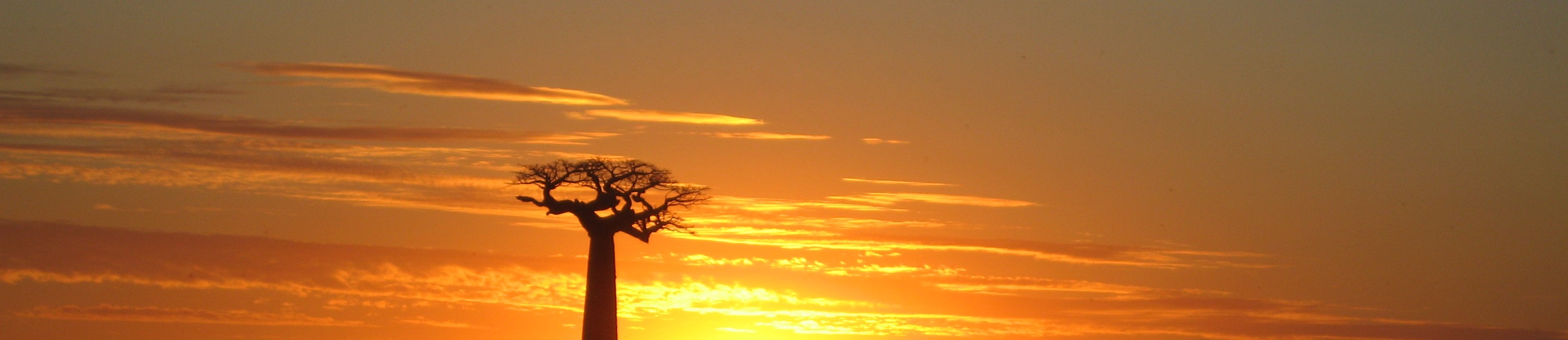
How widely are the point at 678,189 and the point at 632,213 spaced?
4.94 feet

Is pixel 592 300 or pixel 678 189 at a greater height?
pixel 678 189

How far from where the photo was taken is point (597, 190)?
159ft

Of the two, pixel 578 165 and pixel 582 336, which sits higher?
pixel 578 165

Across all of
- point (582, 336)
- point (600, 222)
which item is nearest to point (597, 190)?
point (600, 222)

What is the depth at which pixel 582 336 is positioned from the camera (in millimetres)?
48562

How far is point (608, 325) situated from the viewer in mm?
48438

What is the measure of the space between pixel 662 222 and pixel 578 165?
107 inches

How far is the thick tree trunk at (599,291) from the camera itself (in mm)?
48250

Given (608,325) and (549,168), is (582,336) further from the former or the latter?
(549,168)

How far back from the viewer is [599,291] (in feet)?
158

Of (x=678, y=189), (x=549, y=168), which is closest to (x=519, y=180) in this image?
(x=549, y=168)

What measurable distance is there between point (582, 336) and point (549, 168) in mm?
4387

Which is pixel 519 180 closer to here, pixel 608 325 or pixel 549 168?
pixel 549 168

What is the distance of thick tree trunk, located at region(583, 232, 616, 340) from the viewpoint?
48.2 metres
